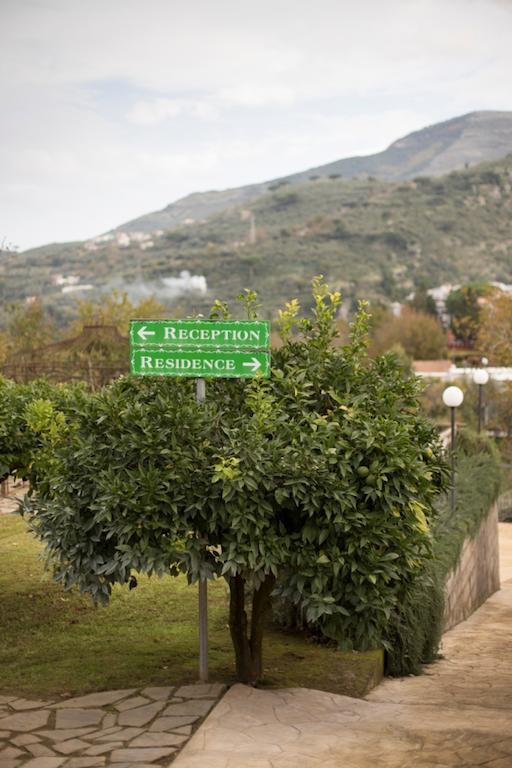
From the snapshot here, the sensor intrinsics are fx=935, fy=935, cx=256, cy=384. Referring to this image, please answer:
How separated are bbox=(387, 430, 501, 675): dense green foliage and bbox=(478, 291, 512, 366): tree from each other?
2293 cm

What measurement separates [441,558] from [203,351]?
506 centimetres

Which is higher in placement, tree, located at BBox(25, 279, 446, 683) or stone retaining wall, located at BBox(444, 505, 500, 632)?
tree, located at BBox(25, 279, 446, 683)

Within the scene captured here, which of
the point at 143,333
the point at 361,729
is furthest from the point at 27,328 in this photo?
the point at 361,729

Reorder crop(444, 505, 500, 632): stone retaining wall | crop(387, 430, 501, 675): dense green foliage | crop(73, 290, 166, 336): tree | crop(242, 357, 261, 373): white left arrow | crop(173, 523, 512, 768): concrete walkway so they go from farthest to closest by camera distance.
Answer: crop(73, 290, 166, 336): tree → crop(444, 505, 500, 632): stone retaining wall → crop(387, 430, 501, 675): dense green foliage → crop(242, 357, 261, 373): white left arrow → crop(173, 523, 512, 768): concrete walkway

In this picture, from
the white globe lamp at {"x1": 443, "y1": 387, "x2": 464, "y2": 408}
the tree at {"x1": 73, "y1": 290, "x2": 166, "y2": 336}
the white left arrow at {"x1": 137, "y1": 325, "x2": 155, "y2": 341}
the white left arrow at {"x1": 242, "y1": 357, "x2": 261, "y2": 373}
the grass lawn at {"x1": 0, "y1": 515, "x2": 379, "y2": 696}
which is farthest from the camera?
the tree at {"x1": 73, "y1": 290, "x2": 166, "y2": 336}

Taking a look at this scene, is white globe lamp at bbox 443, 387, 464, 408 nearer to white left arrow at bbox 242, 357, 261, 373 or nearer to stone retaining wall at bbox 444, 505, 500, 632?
stone retaining wall at bbox 444, 505, 500, 632

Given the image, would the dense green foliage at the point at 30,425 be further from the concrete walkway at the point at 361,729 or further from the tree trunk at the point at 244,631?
the concrete walkway at the point at 361,729

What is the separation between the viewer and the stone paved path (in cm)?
509

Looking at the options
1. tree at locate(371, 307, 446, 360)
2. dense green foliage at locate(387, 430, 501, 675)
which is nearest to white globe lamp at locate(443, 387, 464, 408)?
dense green foliage at locate(387, 430, 501, 675)

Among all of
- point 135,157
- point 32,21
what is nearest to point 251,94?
point 135,157

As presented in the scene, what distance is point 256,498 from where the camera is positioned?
18.4 feet

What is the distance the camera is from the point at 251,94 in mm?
83812

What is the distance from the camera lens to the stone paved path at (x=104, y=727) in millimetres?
5090

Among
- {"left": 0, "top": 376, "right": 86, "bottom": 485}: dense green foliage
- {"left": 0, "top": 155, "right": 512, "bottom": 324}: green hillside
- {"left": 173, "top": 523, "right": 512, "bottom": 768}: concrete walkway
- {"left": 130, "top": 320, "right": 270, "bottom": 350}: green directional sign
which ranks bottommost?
{"left": 173, "top": 523, "right": 512, "bottom": 768}: concrete walkway
